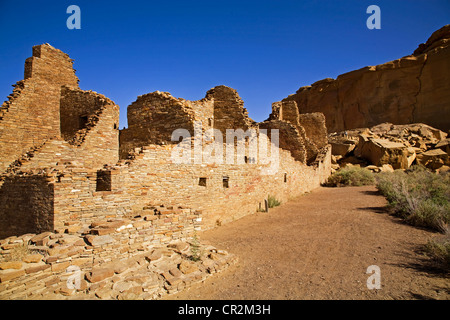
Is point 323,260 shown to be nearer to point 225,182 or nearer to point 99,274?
point 99,274

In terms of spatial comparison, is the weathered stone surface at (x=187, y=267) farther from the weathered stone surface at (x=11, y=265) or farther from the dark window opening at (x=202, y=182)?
the dark window opening at (x=202, y=182)

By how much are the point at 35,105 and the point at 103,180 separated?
640cm

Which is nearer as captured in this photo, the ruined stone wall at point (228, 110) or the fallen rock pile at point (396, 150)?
the ruined stone wall at point (228, 110)

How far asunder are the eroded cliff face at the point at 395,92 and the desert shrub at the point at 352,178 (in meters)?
21.2

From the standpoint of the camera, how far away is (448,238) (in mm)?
4551

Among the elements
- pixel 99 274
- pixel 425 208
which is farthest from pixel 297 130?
pixel 99 274

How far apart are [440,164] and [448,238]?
19152mm

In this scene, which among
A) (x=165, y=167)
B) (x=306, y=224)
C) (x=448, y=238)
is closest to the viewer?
(x=448, y=238)

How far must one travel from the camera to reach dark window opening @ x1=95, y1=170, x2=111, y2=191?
5410 mm

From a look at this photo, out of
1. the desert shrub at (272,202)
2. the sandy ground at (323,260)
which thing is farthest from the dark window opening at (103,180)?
the desert shrub at (272,202)

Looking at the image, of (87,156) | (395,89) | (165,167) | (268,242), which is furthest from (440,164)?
(87,156)

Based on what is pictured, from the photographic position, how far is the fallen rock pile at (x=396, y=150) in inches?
765

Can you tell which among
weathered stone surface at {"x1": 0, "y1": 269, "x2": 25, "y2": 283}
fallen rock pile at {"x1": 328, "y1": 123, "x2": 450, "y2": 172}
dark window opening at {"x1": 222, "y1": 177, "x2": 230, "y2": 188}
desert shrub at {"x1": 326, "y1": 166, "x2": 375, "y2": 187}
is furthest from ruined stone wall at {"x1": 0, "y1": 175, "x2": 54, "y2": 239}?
fallen rock pile at {"x1": 328, "y1": 123, "x2": 450, "y2": 172}
